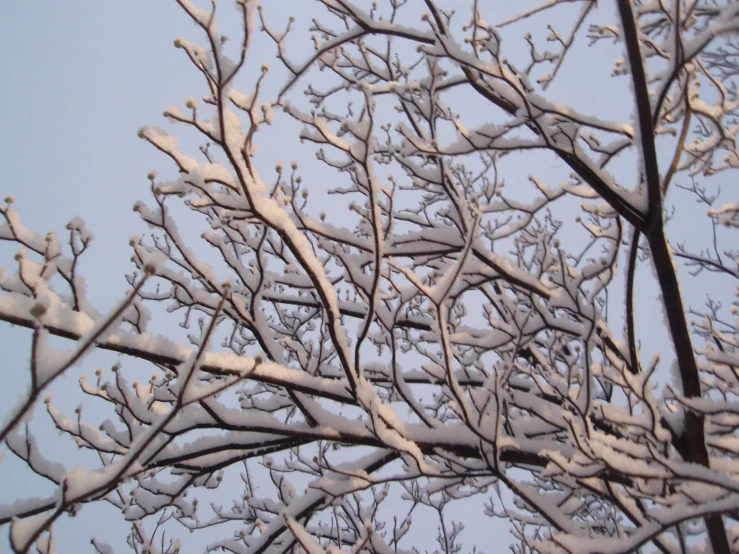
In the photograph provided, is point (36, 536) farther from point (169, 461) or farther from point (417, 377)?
point (417, 377)

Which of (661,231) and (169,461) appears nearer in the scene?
(169,461)

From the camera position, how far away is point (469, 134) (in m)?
2.43

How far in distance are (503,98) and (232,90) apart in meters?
1.59

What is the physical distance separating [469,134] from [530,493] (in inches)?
64.8

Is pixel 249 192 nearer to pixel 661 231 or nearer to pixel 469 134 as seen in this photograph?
pixel 469 134

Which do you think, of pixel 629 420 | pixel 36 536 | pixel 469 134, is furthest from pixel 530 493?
pixel 36 536

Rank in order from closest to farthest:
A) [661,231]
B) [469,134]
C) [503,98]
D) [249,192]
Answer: [249,192], [661,231], [469,134], [503,98]

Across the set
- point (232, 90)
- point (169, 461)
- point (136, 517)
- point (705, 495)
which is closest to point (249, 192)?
point (232, 90)

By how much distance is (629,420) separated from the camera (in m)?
→ 1.79

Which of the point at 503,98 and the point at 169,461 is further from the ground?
the point at 503,98

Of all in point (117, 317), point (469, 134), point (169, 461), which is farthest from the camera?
point (469, 134)

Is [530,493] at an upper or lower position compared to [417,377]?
lower

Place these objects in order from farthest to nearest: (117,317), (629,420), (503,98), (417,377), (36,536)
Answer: (417,377), (503,98), (629,420), (36,536), (117,317)

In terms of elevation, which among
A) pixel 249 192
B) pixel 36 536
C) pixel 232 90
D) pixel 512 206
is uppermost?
pixel 512 206
